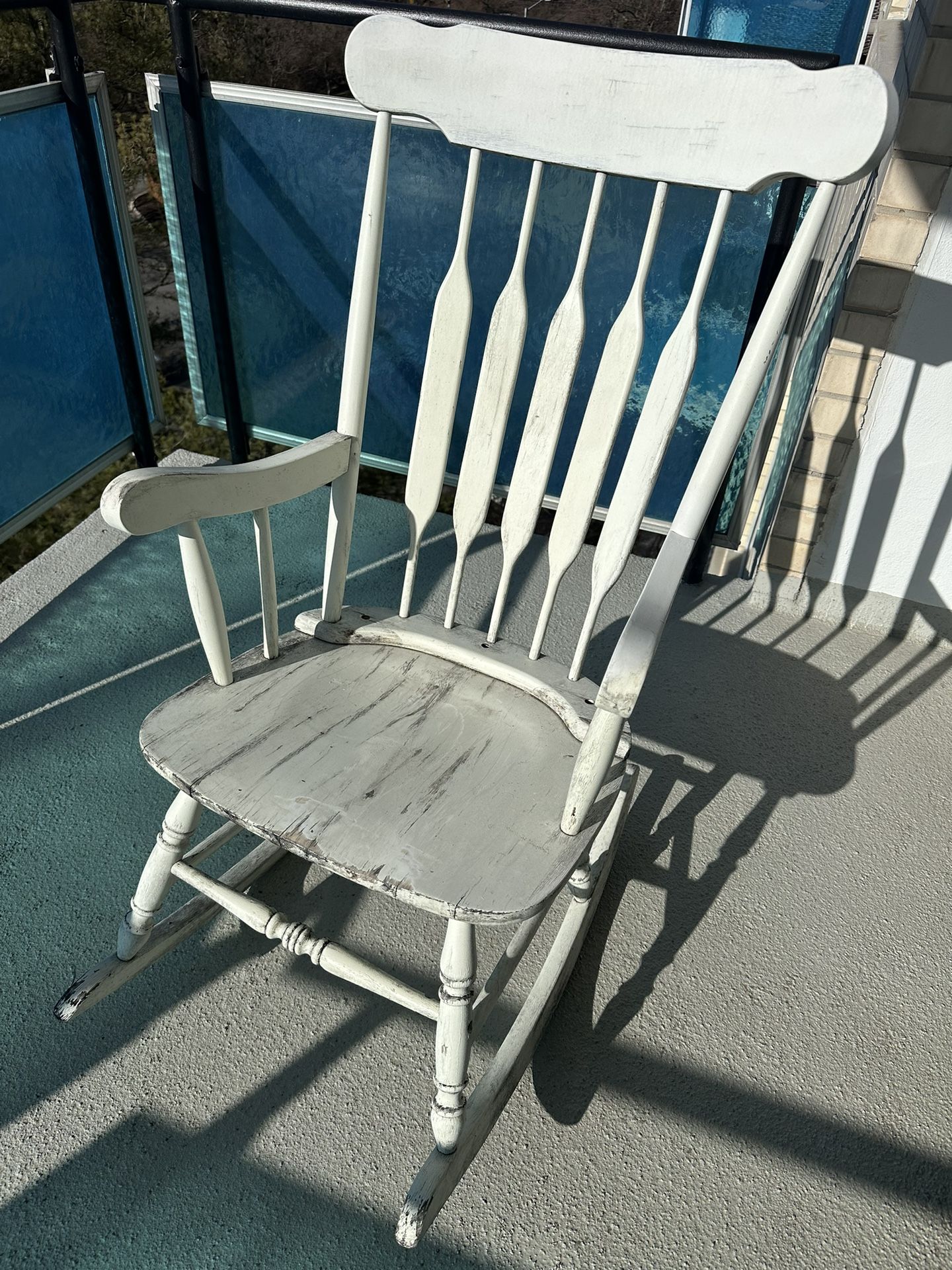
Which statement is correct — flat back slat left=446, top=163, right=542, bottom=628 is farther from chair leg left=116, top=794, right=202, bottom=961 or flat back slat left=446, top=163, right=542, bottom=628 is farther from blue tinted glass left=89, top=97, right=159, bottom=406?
blue tinted glass left=89, top=97, right=159, bottom=406

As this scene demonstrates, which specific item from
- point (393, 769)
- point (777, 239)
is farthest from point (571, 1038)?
point (777, 239)

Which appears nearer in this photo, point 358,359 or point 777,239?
point 358,359

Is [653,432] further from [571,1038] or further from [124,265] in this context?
[124,265]

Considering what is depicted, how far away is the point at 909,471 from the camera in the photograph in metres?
1.84

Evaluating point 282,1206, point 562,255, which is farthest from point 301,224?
point 282,1206

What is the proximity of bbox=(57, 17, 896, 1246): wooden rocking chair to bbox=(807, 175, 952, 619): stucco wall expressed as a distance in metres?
0.95

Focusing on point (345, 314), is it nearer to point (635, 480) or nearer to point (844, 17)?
point (635, 480)

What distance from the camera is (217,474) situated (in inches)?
38.7

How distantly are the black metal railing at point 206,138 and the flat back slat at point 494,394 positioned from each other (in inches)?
12.4

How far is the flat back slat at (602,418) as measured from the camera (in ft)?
3.24

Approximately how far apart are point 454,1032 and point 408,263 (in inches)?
65.6

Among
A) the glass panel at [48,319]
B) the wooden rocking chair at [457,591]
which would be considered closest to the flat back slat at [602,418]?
the wooden rocking chair at [457,591]

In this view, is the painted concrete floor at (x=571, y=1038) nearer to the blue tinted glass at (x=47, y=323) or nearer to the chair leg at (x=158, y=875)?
the chair leg at (x=158, y=875)

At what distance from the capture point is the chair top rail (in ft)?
2.78
